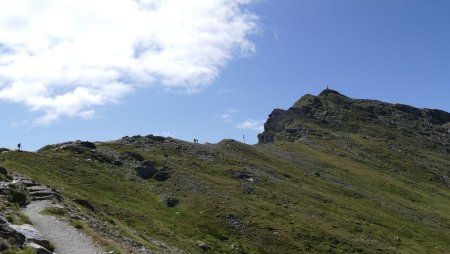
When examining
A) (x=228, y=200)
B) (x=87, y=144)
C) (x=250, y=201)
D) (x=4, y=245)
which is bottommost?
(x=250, y=201)

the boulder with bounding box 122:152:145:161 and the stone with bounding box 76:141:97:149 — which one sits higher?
the stone with bounding box 76:141:97:149

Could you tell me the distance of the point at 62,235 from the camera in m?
31.0

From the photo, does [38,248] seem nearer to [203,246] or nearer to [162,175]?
[203,246]

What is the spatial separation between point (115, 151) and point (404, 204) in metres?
67.3

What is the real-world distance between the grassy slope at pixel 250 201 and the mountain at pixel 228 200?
0.76 feet

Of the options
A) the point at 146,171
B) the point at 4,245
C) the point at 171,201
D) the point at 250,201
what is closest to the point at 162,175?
the point at 146,171

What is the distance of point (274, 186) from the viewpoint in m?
88.8

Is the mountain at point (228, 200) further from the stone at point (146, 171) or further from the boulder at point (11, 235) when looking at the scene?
the boulder at point (11, 235)

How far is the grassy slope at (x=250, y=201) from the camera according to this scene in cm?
5938

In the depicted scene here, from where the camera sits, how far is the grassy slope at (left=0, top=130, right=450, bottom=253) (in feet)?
195

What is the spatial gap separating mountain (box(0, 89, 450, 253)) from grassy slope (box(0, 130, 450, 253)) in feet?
0.76

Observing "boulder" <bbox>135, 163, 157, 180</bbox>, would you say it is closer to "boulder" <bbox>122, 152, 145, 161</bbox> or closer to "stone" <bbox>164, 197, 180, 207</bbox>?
"boulder" <bbox>122, 152, 145, 161</bbox>

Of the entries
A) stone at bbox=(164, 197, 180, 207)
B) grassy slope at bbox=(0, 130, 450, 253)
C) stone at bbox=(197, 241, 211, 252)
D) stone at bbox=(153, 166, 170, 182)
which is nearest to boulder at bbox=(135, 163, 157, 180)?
stone at bbox=(153, 166, 170, 182)

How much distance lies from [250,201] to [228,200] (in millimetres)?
4800
